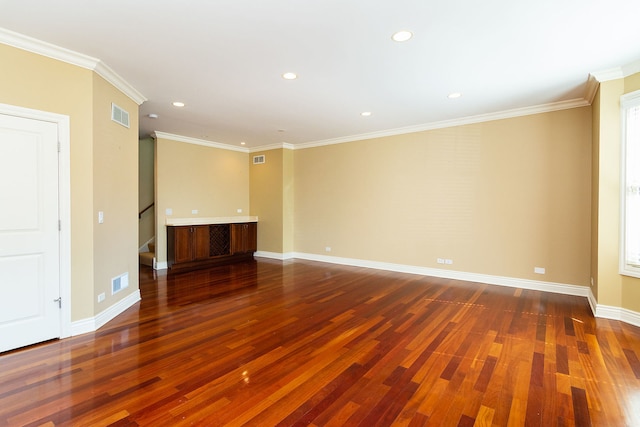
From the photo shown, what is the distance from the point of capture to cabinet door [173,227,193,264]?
19.9 ft

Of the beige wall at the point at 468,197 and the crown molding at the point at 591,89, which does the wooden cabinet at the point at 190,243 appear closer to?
the beige wall at the point at 468,197

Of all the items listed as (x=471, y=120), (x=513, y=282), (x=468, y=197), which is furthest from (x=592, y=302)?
(x=471, y=120)

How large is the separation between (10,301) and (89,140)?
1.63 meters

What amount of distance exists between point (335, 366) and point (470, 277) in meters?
3.70

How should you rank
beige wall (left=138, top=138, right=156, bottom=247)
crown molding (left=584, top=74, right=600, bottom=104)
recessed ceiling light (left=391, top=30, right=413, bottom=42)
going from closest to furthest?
recessed ceiling light (left=391, top=30, right=413, bottom=42) < crown molding (left=584, top=74, right=600, bottom=104) < beige wall (left=138, top=138, right=156, bottom=247)

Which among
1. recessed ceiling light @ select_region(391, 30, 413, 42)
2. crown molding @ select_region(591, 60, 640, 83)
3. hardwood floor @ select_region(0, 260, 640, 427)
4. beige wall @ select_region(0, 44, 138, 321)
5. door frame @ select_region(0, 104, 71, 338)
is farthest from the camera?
crown molding @ select_region(591, 60, 640, 83)

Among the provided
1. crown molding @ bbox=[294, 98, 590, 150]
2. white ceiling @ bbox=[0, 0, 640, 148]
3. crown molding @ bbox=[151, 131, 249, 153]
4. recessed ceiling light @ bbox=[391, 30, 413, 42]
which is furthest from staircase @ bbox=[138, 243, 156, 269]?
recessed ceiling light @ bbox=[391, 30, 413, 42]

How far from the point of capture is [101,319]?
10.9 ft

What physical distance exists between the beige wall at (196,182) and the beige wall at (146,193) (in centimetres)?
109

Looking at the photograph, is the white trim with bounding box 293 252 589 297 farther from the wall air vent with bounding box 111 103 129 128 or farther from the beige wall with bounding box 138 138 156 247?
the wall air vent with bounding box 111 103 129 128

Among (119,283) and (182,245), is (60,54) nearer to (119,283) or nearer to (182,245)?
(119,283)

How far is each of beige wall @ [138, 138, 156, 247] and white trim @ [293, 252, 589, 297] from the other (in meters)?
3.98

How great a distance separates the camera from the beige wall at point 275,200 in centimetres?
736

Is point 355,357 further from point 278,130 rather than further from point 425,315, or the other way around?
point 278,130
